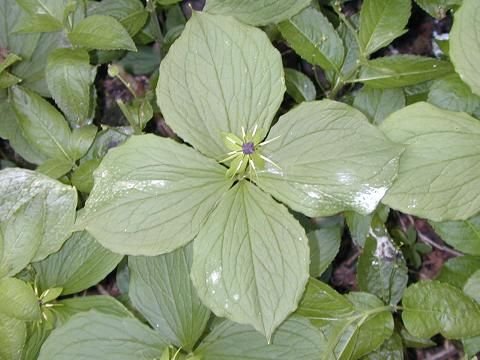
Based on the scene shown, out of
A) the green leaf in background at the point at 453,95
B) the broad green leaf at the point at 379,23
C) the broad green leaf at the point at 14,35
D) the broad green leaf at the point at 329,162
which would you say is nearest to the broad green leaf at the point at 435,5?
the broad green leaf at the point at 379,23

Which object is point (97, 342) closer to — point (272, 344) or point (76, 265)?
point (76, 265)

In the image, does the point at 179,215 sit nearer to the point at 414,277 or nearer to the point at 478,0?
the point at 478,0

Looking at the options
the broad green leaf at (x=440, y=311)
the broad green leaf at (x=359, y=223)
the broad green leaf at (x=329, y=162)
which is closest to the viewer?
the broad green leaf at (x=329, y=162)

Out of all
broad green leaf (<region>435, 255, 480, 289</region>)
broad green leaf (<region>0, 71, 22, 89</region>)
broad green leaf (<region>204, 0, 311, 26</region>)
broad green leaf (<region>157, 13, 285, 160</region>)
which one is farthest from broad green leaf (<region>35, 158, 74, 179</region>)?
broad green leaf (<region>435, 255, 480, 289</region>)

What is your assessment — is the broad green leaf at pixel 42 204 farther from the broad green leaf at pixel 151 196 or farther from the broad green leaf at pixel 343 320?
the broad green leaf at pixel 343 320

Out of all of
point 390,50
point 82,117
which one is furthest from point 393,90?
point 82,117
